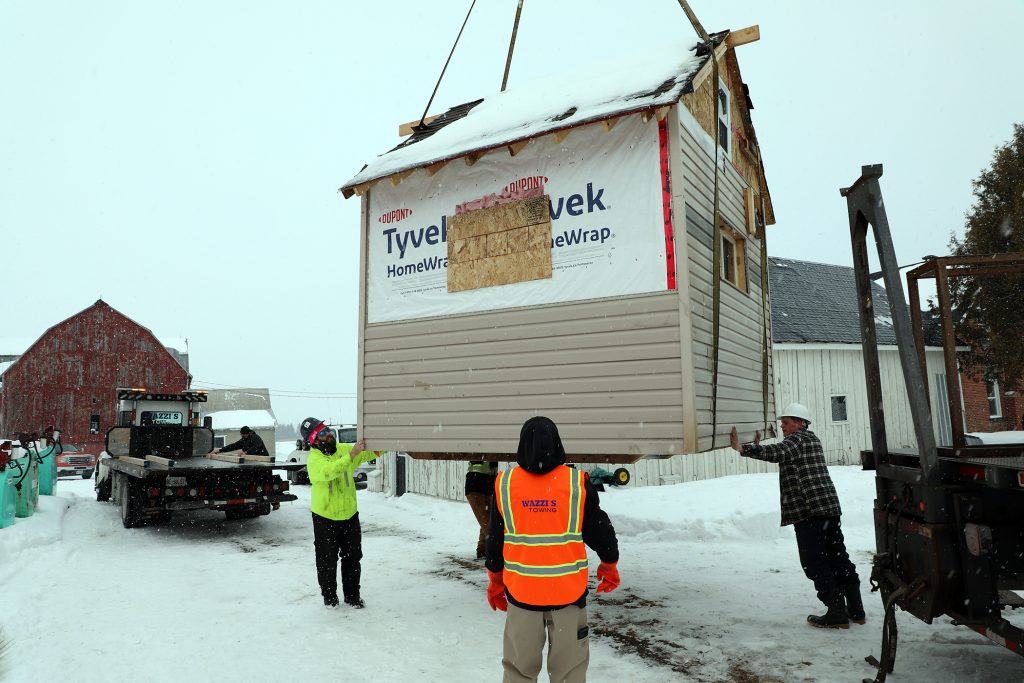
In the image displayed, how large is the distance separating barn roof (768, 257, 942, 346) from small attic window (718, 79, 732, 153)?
1115cm

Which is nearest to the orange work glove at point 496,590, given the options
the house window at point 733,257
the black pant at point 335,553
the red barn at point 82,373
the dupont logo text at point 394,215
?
the black pant at point 335,553

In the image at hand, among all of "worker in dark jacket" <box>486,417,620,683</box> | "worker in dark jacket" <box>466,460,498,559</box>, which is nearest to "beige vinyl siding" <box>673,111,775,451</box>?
"worker in dark jacket" <box>486,417,620,683</box>

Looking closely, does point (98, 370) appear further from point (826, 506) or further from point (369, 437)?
point (826, 506)

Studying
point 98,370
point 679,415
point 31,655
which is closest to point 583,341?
point 679,415

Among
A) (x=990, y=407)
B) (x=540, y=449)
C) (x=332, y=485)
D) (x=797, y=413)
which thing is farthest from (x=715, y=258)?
(x=990, y=407)

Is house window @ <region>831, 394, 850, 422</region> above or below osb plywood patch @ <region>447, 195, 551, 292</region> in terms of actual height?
below

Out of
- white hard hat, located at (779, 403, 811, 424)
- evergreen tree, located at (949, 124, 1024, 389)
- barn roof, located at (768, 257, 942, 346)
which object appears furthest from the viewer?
barn roof, located at (768, 257, 942, 346)

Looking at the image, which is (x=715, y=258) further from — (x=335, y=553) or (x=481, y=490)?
(x=335, y=553)

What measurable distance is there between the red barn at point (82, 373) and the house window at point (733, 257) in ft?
124

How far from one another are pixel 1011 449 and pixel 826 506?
143cm

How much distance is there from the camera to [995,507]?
389 centimetres

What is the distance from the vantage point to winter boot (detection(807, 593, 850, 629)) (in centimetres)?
541

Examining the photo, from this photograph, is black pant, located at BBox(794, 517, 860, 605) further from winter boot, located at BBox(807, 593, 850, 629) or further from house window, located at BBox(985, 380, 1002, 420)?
house window, located at BBox(985, 380, 1002, 420)

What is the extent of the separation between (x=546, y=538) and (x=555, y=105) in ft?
14.0
